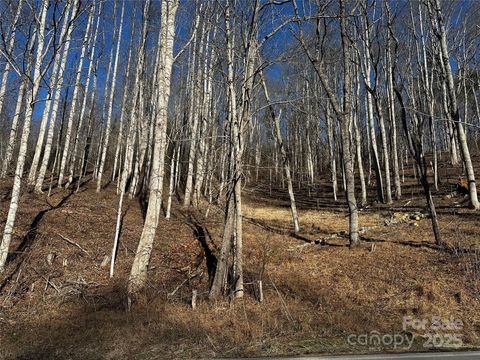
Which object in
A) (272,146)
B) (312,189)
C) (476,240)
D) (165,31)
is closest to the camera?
(165,31)

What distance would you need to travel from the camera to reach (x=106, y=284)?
28.4ft

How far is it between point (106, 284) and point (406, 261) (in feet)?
26.7

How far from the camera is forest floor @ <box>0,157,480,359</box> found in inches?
239

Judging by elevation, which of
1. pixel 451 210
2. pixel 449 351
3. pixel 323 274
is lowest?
pixel 449 351

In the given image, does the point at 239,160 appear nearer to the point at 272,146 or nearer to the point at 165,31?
the point at 165,31

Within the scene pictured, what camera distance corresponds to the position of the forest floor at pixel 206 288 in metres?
6.08

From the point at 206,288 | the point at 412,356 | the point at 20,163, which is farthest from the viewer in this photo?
the point at 206,288

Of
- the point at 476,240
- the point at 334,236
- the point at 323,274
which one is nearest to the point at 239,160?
the point at 323,274

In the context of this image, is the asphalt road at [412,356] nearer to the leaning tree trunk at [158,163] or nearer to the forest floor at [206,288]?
the forest floor at [206,288]

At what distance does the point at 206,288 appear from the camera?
8.84m

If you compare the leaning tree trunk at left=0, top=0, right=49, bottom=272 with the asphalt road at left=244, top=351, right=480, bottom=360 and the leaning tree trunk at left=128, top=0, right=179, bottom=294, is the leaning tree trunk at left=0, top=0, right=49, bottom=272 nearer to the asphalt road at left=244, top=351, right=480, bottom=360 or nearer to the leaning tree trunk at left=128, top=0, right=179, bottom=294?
the leaning tree trunk at left=128, top=0, right=179, bottom=294

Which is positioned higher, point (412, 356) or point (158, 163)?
point (158, 163)

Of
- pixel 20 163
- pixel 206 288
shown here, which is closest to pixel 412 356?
pixel 206 288

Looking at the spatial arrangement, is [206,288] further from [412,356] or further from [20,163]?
[20,163]
